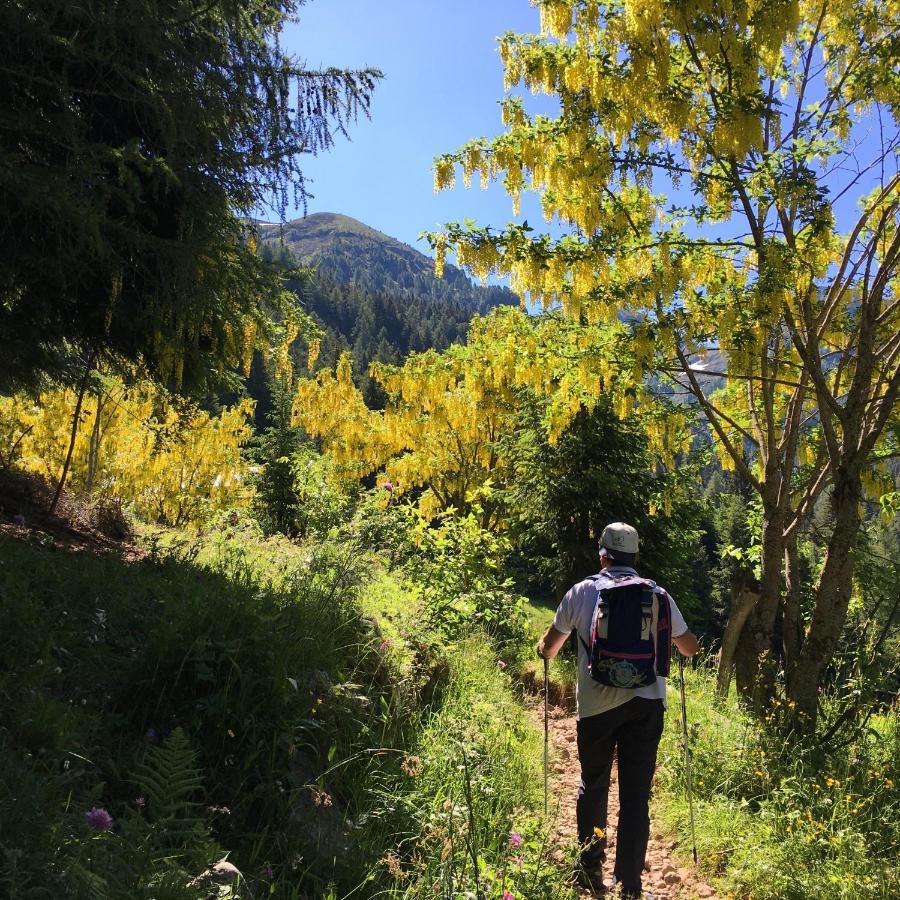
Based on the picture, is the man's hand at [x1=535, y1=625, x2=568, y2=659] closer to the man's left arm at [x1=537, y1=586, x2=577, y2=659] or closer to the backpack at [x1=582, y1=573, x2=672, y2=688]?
the man's left arm at [x1=537, y1=586, x2=577, y2=659]

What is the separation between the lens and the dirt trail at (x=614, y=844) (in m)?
3.58

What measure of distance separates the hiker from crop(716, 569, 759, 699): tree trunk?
3.16 metres

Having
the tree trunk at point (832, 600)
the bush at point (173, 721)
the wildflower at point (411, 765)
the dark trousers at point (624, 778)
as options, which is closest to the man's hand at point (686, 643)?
the dark trousers at point (624, 778)

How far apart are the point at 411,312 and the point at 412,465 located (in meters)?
127

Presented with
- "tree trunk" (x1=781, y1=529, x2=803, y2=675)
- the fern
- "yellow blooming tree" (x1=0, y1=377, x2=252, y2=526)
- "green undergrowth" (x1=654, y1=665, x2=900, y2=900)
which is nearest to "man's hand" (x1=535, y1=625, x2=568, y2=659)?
"green undergrowth" (x1=654, y1=665, x2=900, y2=900)

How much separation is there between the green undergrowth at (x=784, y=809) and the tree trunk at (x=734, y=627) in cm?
100

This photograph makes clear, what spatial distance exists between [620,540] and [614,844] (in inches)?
79.5

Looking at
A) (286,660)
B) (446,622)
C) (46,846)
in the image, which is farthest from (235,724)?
(446,622)

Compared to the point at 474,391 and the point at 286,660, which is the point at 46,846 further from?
the point at 474,391

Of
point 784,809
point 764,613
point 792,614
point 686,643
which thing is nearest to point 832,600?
point 792,614

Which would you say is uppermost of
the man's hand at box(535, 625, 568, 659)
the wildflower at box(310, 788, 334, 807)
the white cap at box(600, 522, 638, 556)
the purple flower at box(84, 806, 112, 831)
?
the white cap at box(600, 522, 638, 556)

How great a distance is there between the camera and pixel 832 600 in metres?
5.07

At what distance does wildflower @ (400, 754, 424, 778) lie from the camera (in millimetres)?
3072

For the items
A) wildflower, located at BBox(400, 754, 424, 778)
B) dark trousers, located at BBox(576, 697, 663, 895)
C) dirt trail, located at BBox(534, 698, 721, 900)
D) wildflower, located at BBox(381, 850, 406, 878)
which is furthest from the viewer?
dirt trail, located at BBox(534, 698, 721, 900)
